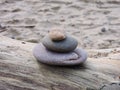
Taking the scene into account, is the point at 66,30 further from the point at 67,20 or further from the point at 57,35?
the point at 57,35

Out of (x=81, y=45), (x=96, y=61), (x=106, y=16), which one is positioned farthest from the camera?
(x=106, y=16)

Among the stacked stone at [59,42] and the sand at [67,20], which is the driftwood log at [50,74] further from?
the sand at [67,20]

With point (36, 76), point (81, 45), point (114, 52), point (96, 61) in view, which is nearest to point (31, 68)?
point (36, 76)

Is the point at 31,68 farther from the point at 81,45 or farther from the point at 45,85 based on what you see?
the point at 81,45

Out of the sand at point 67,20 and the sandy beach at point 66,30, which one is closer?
the sandy beach at point 66,30

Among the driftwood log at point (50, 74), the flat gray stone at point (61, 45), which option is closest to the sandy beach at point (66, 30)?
the driftwood log at point (50, 74)

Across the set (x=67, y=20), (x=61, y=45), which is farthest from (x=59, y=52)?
(x=67, y=20)

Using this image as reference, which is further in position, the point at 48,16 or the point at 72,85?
the point at 48,16
